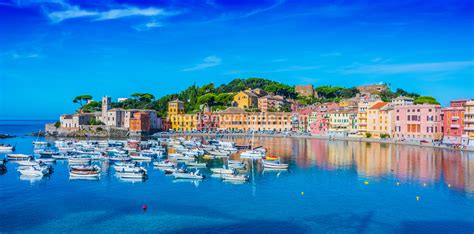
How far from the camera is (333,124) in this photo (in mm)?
80750

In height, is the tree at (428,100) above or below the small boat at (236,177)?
above

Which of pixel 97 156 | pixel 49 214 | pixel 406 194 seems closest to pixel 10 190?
pixel 49 214

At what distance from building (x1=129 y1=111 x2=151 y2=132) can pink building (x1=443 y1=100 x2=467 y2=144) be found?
2116 inches

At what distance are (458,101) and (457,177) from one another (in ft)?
113

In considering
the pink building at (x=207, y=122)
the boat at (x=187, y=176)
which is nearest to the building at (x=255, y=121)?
the pink building at (x=207, y=122)

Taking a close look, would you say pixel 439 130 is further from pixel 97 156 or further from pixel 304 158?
pixel 97 156

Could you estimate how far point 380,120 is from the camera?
71.9 m

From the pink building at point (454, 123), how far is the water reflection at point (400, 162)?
5925mm

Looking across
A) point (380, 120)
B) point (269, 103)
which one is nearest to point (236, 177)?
point (380, 120)

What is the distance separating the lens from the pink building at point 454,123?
58.2 metres

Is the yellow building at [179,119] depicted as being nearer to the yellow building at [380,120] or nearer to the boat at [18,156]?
the yellow building at [380,120]

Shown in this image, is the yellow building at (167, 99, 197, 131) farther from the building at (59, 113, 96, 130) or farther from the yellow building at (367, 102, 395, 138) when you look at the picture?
the yellow building at (367, 102, 395, 138)

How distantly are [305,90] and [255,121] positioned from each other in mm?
30515

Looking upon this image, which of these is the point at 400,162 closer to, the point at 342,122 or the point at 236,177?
the point at 236,177
